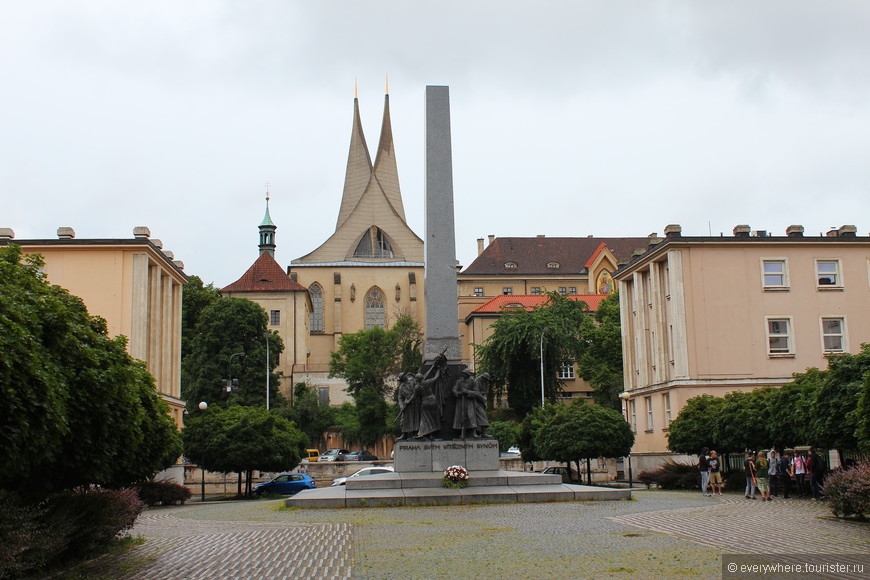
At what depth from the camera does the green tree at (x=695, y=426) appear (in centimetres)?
3269

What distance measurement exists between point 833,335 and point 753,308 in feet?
12.3

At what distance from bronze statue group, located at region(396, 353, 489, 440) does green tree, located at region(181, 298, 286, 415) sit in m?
44.1

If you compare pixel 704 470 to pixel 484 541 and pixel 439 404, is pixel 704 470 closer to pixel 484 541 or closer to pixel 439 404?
pixel 439 404

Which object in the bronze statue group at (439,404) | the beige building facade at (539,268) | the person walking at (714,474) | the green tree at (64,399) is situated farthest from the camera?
the beige building facade at (539,268)

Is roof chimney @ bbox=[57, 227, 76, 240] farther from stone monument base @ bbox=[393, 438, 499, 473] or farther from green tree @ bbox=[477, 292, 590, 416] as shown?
green tree @ bbox=[477, 292, 590, 416]

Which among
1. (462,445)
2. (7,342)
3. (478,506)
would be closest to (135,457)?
(7,342)

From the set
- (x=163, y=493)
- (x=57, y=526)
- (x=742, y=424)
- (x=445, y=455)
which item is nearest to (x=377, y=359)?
(x=163, y=493)

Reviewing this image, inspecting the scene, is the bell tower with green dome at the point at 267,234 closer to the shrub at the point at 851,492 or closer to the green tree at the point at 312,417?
the green tree at the point at 312,417

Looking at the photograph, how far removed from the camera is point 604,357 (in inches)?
2751

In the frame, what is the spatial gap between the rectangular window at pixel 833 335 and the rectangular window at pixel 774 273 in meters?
2.44

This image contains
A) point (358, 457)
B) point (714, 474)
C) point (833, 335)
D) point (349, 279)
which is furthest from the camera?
point (349, 279)

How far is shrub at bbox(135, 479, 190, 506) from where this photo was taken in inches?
1163

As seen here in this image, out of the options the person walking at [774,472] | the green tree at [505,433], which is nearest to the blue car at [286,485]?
the green tree at [505,433]

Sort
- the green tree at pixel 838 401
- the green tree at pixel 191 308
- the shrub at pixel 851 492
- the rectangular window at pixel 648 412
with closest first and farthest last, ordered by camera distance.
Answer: the shrub at pixel 851 492 < the green tree at pixel 838 401 < the rectangular window at pixel 648 412 < the green tree at pixel 191 308
